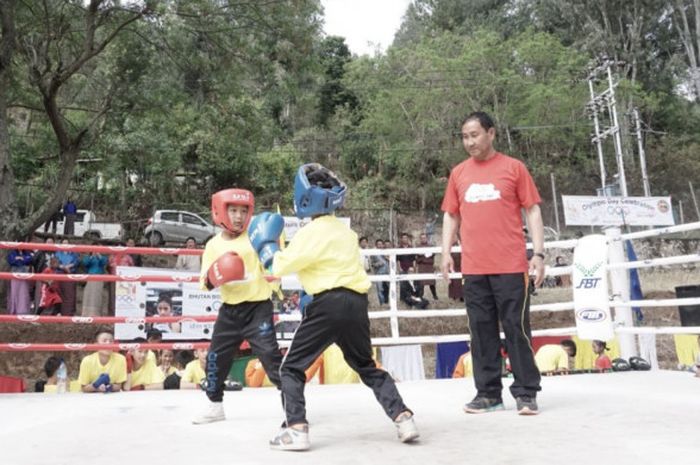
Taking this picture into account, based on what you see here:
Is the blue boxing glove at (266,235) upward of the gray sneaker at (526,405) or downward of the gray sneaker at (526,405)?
upward

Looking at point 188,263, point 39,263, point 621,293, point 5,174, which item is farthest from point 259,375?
point 5,174

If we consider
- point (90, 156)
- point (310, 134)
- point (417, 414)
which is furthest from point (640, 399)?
point (310, 134)

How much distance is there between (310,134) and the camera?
31.4 metres

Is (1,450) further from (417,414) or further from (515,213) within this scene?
(515,213)

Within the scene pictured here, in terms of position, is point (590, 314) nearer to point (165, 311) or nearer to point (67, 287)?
point (165, 311)

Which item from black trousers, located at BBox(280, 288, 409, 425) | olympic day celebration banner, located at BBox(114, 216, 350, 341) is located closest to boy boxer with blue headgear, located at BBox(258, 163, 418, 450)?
black trousers, located at BBox(280, 288, 409, 425)

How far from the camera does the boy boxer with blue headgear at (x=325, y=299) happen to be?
3006 mm

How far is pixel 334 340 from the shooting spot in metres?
3.08

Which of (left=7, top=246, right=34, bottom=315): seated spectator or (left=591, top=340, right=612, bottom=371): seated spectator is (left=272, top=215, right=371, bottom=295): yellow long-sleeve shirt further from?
(left=7, top=246, right=34, bottom=315): seated spectator

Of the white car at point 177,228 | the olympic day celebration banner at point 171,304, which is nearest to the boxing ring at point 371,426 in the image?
the olympic day celebration banner at point 171,304

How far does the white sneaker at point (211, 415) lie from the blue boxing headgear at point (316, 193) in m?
1.23

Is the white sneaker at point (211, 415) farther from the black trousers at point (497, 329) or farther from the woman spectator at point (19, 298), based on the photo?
the woman spectator at point (19, 298)

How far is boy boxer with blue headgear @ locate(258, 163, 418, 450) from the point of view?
Answer: 3.01m

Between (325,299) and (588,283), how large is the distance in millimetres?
3403
